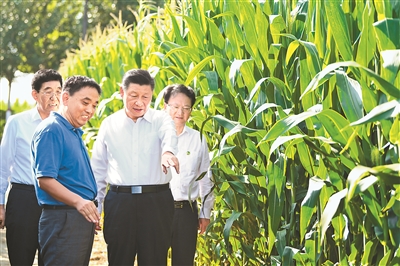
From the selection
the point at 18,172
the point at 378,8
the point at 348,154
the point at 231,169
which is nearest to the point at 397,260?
the point at 348,154

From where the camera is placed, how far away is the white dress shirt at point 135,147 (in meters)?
3.88

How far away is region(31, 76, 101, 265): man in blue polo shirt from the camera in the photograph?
10.3 ft

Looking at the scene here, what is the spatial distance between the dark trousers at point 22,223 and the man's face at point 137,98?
2.81 ft

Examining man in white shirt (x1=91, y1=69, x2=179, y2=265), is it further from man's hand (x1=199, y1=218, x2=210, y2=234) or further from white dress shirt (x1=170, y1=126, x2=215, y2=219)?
man's hand (x1=199, y1=218, x2=210, y2=234)

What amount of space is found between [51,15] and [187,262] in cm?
3161

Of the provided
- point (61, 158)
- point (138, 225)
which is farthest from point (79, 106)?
point (138, 225)

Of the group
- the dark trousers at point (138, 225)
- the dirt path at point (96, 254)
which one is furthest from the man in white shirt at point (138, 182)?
the dirt path at point (96, 254)

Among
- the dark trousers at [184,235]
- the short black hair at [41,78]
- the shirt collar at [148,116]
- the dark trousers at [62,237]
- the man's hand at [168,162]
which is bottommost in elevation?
the dark trousers at [184,235]

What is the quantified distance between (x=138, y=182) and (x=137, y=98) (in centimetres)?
46

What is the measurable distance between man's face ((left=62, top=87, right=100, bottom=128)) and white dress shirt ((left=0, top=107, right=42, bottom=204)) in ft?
3.33

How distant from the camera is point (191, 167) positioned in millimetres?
4180

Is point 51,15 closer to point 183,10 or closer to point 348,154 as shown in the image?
point 183,10

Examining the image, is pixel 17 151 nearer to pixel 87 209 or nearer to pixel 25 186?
pixel 25 186

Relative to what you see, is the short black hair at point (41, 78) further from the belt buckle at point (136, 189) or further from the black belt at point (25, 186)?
the belt buckle at point (136, 189)
